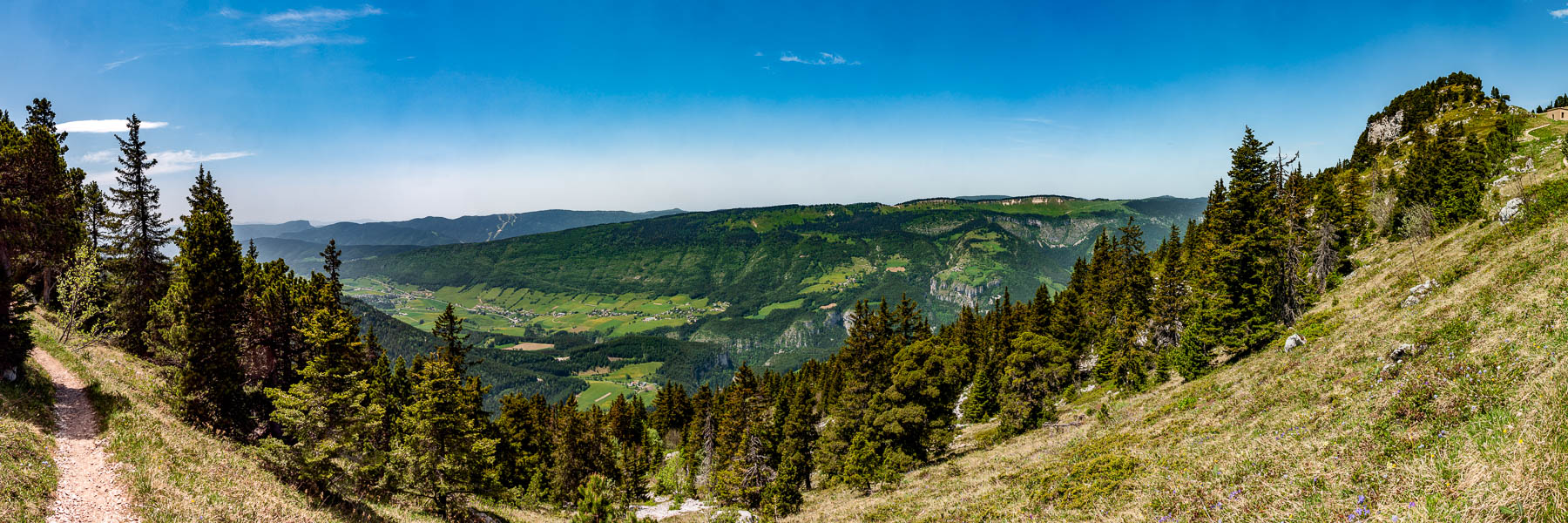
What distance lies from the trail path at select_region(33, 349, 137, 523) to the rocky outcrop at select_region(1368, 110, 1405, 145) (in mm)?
155770

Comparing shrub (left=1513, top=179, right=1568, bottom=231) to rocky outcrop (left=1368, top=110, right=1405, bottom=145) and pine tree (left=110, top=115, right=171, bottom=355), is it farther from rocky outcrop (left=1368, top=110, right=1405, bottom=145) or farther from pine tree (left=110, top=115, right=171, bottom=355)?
rocky outcrop (left=1368, top=110, right=1405, bottom=145)

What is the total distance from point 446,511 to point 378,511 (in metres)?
3.81

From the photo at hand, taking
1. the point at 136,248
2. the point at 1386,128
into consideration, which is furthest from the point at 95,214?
the point at 1386,128

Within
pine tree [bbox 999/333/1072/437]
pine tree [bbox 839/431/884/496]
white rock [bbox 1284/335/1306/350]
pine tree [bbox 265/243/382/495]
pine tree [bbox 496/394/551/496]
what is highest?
white rock [bbox 1284/335/1306/350]

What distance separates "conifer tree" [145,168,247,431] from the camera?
2798 centimetres

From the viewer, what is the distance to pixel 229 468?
73.8 feet

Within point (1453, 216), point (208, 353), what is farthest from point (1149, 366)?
point (208, 353)

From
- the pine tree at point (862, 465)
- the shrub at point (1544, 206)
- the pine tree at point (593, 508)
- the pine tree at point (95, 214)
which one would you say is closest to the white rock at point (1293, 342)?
the shrub at point (1544, 206)

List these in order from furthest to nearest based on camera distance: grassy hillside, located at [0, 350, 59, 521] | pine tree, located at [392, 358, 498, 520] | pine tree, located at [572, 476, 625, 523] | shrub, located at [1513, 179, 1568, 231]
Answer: pine tree, located at [392, 358, 498, 520], pine tree, located at [572, 476, 625, 523], shrub, located at [1513, 179, 1568, 231], grassy hillside, located at [0, 350, 59, 521]

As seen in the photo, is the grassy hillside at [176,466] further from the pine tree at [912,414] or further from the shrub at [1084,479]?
the pine tree at [912,414]

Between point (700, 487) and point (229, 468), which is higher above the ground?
point (229, 468)

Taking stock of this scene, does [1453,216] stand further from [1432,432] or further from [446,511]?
[446,511]

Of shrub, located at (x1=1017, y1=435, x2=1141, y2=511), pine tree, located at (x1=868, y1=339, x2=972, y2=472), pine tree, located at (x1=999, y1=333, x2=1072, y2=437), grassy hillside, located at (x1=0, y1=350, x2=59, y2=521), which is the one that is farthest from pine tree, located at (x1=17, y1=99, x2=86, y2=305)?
pine tree, located at (x1=999, y1=333, x2=1072, y2=437)

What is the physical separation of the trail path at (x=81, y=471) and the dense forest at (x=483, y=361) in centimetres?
322
